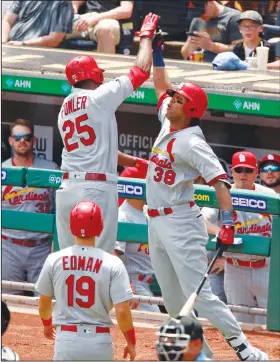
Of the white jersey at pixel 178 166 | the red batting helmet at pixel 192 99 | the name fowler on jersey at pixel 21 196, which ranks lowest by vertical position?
the name fowler on jersey at pixel 21 196

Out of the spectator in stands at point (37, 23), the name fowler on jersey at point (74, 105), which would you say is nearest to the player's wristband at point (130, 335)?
the name fowler on jersey at point (74, 105)

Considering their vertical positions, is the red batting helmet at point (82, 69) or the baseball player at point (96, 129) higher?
the red batting helmet at point (82, 69)

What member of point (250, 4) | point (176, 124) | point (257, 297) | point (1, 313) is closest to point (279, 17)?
point (250, 4)

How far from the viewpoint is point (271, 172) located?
9570mm

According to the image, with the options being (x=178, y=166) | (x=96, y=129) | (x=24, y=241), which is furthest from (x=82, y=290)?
(x=24, y=241)

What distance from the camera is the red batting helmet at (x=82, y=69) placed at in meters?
7.80

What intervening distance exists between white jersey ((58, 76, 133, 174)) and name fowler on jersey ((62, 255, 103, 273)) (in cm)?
131

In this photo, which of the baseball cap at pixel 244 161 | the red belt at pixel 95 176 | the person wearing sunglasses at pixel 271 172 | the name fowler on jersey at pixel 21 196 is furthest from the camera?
the name fowler on jersey at pixel 21 196

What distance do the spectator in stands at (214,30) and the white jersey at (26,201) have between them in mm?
2317

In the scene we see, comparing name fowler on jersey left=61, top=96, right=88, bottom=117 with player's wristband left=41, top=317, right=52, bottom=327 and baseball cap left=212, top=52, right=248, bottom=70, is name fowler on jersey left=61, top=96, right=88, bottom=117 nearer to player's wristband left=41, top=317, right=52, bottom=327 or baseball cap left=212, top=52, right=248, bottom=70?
player's wristband left=41, top=317, right=52, bottom=327

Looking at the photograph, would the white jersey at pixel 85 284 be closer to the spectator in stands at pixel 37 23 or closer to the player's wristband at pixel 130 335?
the player's wristband at pixel 130 335

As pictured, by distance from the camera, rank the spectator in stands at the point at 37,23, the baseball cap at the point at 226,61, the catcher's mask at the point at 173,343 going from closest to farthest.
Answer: the catcher's mask at the point at 173,343, the baseball cap at the point at 226,61, the spectator in stands at the point at 37,23

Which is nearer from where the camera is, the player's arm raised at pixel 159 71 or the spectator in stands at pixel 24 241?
the player's arm raised at pixel 159 71

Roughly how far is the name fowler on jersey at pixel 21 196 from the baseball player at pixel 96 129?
75.3 inches
